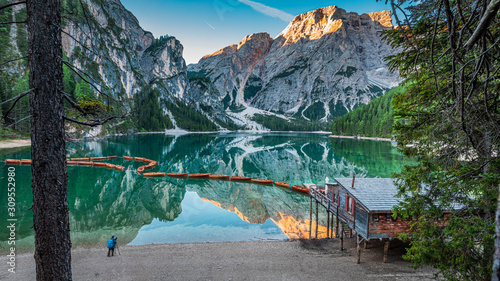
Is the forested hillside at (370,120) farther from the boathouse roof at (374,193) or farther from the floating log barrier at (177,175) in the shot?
the boathouse roof at (374,193)

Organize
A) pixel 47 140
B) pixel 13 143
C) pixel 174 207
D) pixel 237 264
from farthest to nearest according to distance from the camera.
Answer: pixel 13 143 < pixel 174 207 < pixel 237 264 < pixel 47 140

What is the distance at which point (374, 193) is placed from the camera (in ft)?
47.4

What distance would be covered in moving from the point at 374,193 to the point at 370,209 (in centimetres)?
192

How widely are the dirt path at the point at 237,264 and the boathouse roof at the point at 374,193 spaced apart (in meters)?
3.32

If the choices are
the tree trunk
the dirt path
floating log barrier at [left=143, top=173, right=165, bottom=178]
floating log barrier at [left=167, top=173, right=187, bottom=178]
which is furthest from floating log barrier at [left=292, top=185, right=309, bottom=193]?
the tree trunk

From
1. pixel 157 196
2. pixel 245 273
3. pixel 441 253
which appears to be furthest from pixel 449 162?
pixel 157 196

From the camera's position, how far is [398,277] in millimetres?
12125

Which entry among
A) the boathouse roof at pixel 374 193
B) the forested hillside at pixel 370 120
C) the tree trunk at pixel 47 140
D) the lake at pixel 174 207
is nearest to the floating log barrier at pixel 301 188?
the lake at pixel 174 207

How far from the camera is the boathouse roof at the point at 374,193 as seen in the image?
43.2 ft

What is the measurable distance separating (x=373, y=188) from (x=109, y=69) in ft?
588

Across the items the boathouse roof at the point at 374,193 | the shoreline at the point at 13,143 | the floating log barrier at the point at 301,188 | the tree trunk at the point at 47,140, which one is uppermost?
the tree trunk at the point at 47,140

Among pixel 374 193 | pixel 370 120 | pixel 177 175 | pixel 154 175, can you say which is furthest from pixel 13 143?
pixel 370 120

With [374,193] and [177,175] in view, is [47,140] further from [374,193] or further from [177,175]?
[177,175]

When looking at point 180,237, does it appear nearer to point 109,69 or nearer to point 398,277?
point 398,277
